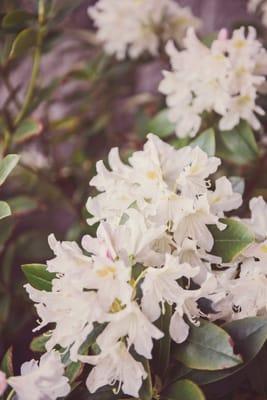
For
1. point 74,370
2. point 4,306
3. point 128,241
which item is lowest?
point 4,306

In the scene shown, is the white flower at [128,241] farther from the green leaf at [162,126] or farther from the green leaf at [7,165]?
the green leaf at [162,126]

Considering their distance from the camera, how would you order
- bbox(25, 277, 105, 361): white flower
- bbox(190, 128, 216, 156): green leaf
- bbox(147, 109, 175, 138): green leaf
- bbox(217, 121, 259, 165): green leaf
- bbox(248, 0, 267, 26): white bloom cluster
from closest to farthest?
1. bbox(25, 277, 105, 361): white flower
2. bbox(190, 128, 216, 156): green leaf
3. bbox(217, 121, 259, 165): green leaf
4. bbox(147, 109, 175, 138): green leaf
5. bbox(248, 0, 267, 26): white bloom cluster

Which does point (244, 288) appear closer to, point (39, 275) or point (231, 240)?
Answer: point (231, 240)

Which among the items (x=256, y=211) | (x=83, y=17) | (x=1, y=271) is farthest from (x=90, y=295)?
(x=83, y=17)

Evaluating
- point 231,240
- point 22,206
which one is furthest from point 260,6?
point 231,240

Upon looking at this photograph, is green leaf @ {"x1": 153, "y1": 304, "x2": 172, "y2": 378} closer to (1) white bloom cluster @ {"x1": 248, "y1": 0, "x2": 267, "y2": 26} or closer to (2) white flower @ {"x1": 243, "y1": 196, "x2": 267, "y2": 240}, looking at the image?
(2) white flower @ {"x1": 243, "y1": 196, "x2": 267, "y2": 240}

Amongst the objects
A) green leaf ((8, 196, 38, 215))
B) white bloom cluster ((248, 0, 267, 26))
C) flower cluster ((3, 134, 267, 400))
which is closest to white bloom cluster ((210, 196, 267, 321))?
flower cluster ((3, 134, 267, 400))
